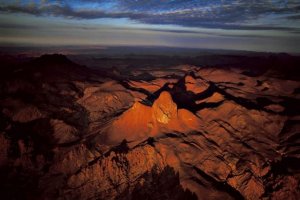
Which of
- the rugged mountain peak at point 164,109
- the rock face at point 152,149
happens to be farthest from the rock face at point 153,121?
Result: the rock face at point 152,149

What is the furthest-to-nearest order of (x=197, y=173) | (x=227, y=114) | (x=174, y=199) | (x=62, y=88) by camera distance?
(x=62, y=88) → (x=227, y=114) → (x=197, y=173) → (x=174, y=199)

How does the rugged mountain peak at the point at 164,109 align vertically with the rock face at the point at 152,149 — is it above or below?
above

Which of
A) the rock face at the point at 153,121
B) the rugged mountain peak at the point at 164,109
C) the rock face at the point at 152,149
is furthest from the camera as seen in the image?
the rugged mountain peak at the point at 164,109

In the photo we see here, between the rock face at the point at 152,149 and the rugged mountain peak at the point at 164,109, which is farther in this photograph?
the rugged mountain peak at the point at 164,109

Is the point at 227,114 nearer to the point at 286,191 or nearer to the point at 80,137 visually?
the point at 286,191

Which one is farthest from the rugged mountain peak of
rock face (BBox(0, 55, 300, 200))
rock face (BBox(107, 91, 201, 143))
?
rock face (BBox(0, 55, 300, 200))

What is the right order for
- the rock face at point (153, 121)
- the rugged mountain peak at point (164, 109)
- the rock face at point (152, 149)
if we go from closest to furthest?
the rock face at point (152, 149)
the rock face at point (153, 121)
the rugged mountain peak at point (164, 109)

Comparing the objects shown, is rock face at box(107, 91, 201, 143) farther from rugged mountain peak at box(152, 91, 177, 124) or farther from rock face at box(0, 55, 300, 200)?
rock face at box(0, 55, 300, 200)

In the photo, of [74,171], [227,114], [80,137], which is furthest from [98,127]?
[227,114]

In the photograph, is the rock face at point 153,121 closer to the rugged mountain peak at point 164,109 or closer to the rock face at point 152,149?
the rugged mountain peak at point 164,109
